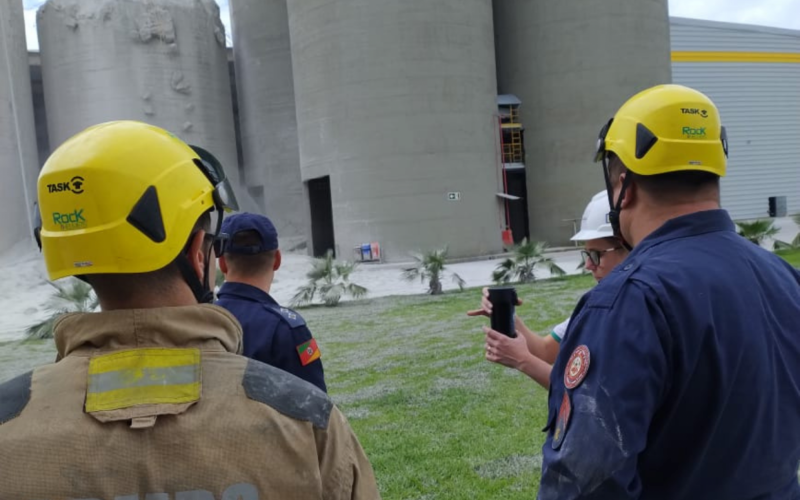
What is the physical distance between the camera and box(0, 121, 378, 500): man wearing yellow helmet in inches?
49.3

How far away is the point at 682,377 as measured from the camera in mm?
1535

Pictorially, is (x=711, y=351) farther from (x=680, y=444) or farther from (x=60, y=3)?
(x=60, y=3)

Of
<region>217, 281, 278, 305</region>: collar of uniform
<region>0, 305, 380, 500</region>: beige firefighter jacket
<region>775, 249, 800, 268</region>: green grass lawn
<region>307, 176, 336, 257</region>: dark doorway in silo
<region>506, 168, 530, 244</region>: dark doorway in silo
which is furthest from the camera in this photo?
<region>506, 168, 530, 244</region>: dark doorway in silo

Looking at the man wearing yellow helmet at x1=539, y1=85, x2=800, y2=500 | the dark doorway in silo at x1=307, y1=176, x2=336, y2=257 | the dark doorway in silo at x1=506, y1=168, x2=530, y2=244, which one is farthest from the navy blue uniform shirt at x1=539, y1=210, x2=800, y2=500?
the dark doorway in silo at x1=506, y1=168, x2=530, y2=244

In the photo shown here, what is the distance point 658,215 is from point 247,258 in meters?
2.01

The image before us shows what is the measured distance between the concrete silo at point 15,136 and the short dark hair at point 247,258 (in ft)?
90.5

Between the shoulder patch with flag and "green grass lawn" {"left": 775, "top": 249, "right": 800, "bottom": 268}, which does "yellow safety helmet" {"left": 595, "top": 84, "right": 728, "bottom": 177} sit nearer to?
the shoulder patch with flag

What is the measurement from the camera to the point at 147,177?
55.6 inches

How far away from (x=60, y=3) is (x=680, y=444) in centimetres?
3493

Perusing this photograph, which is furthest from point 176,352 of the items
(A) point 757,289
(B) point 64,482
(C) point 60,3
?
(C) point 60,3

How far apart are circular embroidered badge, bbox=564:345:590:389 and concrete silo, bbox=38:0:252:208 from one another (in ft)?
101

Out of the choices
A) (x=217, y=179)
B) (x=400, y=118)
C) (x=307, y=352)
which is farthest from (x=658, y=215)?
(x=400, y=118)

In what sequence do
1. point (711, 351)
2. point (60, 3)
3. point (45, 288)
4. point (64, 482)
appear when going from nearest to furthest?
point (64, 482) < point (711, 351) < point (45, 288) < point (60, 3)

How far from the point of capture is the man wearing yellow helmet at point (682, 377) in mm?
1496
